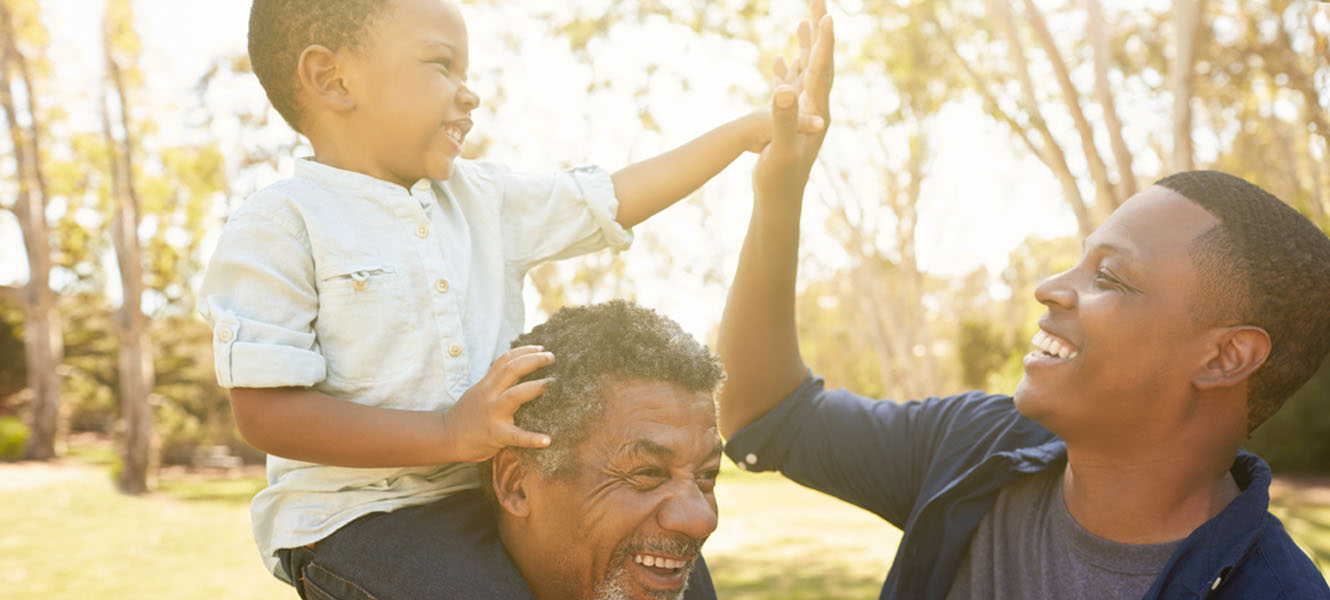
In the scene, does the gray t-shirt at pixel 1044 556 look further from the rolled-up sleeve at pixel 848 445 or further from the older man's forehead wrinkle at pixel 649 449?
the older man's forehead wrinkle at pixel 649 449

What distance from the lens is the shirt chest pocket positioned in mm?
2412

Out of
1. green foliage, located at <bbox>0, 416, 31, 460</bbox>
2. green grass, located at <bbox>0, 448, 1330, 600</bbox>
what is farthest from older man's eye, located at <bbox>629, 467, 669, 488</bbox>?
green foliage, located at <bbox>0, 416, 31, 460</bbox>

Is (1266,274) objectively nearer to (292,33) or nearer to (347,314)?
(347,314)

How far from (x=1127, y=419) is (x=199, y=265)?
28.4m

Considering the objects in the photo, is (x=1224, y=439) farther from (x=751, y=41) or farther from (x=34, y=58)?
(x=34, y=58)

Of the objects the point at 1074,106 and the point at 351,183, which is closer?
the point at 351,183

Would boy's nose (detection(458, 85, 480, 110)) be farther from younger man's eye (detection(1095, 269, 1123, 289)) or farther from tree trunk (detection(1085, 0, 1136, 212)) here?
tree trunk (detection(1085, 0, 1136, 212))

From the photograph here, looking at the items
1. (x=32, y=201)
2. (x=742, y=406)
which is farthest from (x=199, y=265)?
(x=742, y=406)

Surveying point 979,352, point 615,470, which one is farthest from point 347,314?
point 979,352

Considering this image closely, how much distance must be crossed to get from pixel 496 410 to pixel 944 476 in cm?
136

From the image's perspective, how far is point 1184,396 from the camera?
2.54 metres

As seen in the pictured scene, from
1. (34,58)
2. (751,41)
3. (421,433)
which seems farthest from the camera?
(34,58)

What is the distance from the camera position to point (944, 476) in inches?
114

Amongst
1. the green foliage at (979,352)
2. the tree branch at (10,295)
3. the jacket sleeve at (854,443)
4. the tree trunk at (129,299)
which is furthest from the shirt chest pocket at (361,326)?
the tree branch at (10,295)
